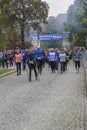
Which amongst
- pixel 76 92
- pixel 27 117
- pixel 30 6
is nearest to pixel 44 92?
pixel 76 92

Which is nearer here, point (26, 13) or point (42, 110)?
point (42, 110)

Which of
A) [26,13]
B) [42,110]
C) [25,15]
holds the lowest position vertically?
[42,110]

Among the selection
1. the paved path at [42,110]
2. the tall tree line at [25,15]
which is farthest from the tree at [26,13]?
the paved path at [42,110]

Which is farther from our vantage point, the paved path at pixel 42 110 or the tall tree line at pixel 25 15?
the tall tree line at pixel 25 15

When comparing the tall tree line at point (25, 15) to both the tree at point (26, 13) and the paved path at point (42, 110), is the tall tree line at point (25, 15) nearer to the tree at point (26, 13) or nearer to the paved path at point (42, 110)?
the tree at point (26, 13)

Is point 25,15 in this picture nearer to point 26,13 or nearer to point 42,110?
point 26,13

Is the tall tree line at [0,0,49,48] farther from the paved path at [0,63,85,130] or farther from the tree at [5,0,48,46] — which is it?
the paved path at [0,63,85,130]

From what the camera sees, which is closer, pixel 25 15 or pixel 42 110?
pixel 42 110

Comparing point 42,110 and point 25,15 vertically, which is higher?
point 25,15

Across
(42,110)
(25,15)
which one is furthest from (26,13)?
(42,110)

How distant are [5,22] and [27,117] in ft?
256

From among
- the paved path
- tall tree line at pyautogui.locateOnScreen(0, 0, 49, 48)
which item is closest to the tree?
tall tree line at pyautogui.locateOnScreen(0, 0, 49, 48)

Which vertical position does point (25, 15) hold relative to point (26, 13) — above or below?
below

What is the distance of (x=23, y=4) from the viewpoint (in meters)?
88.5
